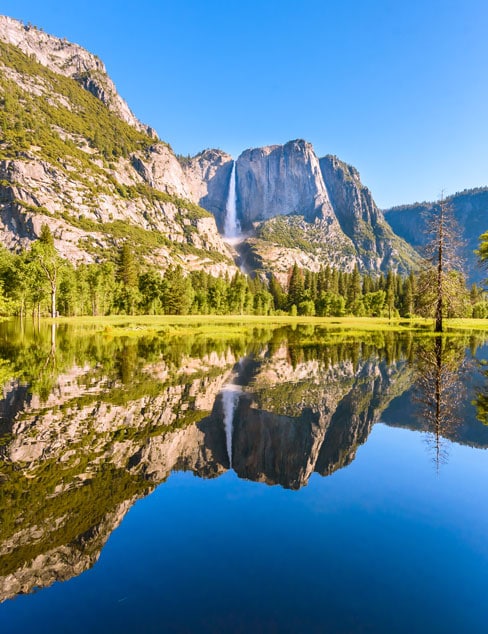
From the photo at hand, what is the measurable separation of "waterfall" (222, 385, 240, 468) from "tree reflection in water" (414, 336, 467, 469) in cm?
448

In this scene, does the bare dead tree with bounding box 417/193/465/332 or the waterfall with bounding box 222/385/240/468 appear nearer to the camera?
the waterfall with bounding box 222/385/240/468

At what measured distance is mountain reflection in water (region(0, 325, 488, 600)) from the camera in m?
5.38

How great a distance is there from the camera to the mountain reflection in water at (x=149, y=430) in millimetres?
5375

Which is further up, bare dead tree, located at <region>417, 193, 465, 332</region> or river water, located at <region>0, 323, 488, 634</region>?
bare dead tree, located at <region>417, 193, 465, 332</region>

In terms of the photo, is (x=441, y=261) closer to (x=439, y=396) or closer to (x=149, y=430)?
(x=439, y=396)

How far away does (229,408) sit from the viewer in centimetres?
1157

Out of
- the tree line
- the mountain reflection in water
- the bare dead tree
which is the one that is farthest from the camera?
the tree line

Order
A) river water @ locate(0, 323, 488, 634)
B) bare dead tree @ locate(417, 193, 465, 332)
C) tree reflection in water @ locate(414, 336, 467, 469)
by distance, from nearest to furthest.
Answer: river water @ locate(0, 323, 488, 634), tree reflection in water @ locate(414, 336, 467, 469), bare dead tree @ locate(417, 193, 465, 332)

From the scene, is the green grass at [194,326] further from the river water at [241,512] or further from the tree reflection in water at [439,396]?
the river water at [241,512]

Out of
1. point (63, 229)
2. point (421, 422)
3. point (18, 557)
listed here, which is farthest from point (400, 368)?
point (63, 229)

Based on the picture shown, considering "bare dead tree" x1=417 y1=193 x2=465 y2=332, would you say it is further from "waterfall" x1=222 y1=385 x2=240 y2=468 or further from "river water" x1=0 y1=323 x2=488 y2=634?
"waterfall" x1=222 y1=385 x2=240 y2=468

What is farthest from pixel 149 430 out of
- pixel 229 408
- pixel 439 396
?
pixel 439 396

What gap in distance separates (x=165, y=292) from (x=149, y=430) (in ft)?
337

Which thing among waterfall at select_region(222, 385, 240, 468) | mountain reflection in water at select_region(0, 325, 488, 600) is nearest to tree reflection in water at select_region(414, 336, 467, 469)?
mountain reflection in water at select_region(0, 325, 488, 600)
